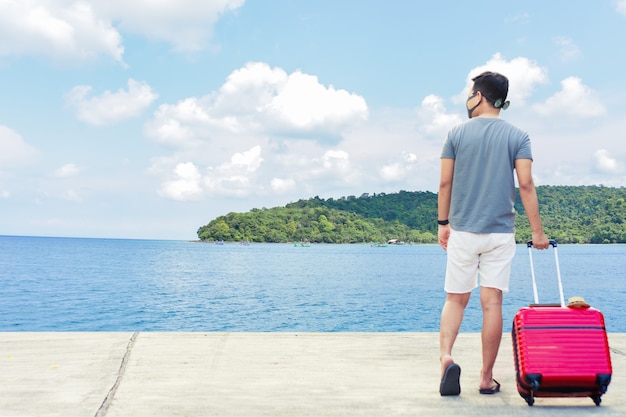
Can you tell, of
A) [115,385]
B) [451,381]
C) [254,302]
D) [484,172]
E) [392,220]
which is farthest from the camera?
[392,220]

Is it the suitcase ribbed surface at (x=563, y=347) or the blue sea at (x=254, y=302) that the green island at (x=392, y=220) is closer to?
the blue sea at (x=254, y=302)

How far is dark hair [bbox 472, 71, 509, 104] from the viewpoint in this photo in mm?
3758

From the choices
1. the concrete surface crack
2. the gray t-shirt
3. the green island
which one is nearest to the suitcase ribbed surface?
the gray t-shirt

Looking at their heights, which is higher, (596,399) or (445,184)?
(445,184)

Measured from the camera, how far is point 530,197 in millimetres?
3596

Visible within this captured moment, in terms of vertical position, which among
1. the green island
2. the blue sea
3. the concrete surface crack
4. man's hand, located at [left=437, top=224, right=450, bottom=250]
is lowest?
the blue sea

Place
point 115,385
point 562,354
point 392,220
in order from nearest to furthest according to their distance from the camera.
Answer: point 562,354 < point 115,385 < point 392,220

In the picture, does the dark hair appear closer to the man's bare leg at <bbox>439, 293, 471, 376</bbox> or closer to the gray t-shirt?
the gray t-shirt

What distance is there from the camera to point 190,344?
5168 mm

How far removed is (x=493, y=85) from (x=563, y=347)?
65.3 inches

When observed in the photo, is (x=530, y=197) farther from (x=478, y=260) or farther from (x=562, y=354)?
(x=562, y=354)

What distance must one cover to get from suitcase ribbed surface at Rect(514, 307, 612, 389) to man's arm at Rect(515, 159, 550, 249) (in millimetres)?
437

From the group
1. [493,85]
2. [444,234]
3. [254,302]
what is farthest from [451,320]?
[254,302]

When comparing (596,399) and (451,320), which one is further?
(451,320)
